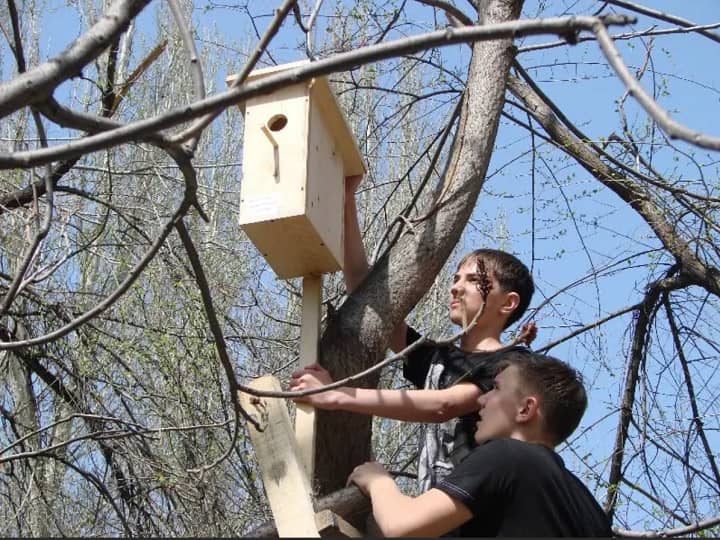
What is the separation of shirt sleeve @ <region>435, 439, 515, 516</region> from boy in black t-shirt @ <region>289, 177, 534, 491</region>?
374mm

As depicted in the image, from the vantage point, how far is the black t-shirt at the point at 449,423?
2.72m

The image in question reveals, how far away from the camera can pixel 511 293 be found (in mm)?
3090

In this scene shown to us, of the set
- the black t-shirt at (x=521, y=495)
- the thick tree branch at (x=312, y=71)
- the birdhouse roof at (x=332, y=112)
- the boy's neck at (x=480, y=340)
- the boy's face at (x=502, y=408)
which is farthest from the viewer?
the boy's neck at (x=480, y=340)

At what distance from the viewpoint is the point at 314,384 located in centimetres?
258

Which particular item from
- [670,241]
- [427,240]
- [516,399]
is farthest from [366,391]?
[670,241]

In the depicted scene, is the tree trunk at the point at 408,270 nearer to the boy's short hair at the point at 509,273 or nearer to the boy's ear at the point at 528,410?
the boy's short hair at the point at 509,273

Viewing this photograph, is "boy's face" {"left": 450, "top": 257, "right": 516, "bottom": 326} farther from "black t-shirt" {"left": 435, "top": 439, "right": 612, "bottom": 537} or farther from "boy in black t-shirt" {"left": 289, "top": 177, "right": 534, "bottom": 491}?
"black t-shirt" {"left": 435, "top": 439, "right": 612, "bottom": 537}

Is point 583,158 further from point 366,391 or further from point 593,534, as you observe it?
point 593,534

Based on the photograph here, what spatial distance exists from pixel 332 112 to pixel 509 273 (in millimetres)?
691

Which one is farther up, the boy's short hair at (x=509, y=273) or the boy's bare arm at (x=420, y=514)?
the boy's short hair at (x=509, y=273)

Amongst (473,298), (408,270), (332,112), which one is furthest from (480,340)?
(332,112)

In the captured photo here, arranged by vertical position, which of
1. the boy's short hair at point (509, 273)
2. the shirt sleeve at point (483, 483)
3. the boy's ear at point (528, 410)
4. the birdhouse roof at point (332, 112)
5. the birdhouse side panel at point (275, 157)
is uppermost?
the birdhouse roof at point (332, 112)

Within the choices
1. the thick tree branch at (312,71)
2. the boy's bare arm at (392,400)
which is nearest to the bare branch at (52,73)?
the thick tree branch at (312,71)

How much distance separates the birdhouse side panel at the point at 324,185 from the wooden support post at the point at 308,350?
111 mm
